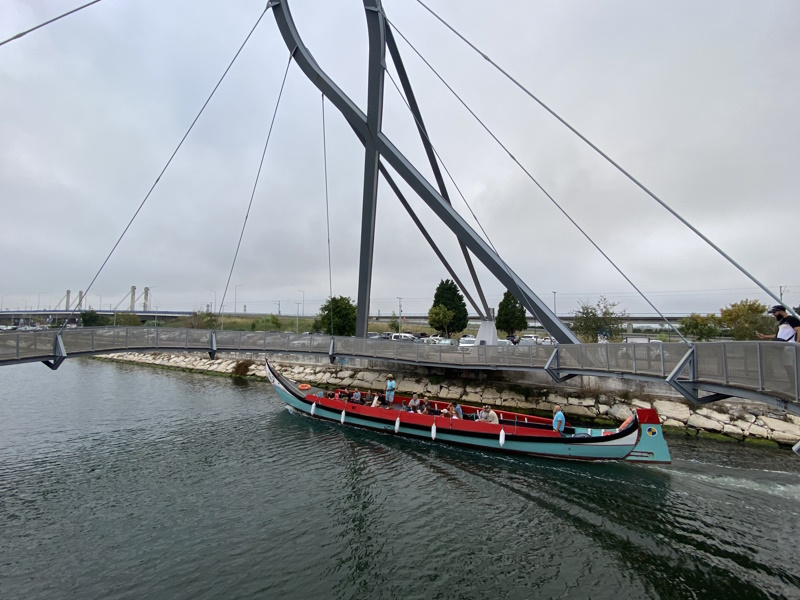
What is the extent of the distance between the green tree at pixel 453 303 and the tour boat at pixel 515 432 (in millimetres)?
33955

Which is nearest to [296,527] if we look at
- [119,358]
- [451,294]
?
[451,294]

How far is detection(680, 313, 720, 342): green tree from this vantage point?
37.6 meters

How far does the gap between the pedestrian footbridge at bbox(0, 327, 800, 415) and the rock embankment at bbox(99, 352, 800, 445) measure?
1.66 metres


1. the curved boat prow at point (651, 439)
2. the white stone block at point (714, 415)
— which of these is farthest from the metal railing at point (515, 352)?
the white stone block at point (714, 415)

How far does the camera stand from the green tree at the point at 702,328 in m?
37.6

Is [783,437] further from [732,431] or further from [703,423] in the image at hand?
[703,423]

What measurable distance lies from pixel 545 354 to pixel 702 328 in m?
28.9

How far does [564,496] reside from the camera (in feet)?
39.7

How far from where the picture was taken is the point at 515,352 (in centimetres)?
2067

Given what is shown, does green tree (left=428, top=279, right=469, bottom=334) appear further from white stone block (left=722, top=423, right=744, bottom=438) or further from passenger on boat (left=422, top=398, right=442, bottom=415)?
white stone block (left=722, top=423, right=744, bottom=438)

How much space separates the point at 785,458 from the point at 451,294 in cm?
4091

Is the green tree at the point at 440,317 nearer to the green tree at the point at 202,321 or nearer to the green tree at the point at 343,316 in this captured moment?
the green tree at the point at 343,316

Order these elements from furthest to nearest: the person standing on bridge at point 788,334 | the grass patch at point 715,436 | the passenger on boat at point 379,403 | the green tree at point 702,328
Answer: the green tree at point 702,328
the passenger on boat at point 379,403
the grass patch at point 715,436
the person standing on bridge at point 788,334

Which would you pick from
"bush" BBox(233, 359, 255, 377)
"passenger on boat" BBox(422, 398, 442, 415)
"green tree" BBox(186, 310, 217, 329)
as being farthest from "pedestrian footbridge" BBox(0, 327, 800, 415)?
"green tree" BBox(186, 310, 217, 329)
